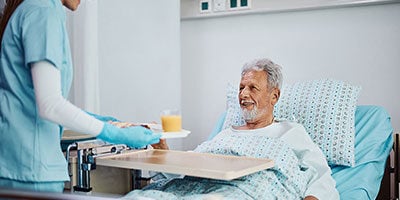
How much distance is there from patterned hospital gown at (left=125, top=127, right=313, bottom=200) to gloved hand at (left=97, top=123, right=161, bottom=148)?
10.8 inches

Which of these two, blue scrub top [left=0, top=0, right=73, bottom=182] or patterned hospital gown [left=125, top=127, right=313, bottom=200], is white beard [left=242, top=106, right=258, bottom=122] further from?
blue scrub top [left=0, top=0, right=73, bottom=182]

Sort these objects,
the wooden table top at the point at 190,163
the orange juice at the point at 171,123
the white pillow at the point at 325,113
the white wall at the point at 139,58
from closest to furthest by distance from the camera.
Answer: the wooden table top at the point at 190,163, the orange juice at the point at 171,123, the white pillow at the point at 325,113, the white wall at the point at 139,58

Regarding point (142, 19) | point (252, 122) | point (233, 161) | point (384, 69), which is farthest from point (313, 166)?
point (142, 19)

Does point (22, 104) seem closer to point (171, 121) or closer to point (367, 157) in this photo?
point (171, 121)

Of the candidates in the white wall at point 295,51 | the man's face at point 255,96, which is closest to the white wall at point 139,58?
the white wall at point 295,51

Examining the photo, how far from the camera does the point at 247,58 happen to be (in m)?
3.10

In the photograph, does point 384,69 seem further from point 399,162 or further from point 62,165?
point 62,165

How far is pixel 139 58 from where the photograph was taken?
2793mm

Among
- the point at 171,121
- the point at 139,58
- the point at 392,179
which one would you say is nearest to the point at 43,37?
the point at 171,121

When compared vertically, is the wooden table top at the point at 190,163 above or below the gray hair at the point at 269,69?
below

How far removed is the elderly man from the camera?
5.57 feet

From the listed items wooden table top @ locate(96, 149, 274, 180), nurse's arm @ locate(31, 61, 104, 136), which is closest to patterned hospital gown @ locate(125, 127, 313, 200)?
wooden table top @ locate(96, 149, 274, 180)

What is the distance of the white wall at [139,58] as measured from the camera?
2531mm

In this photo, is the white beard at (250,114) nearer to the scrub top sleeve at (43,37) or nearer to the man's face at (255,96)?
the man's face at (255,96)
